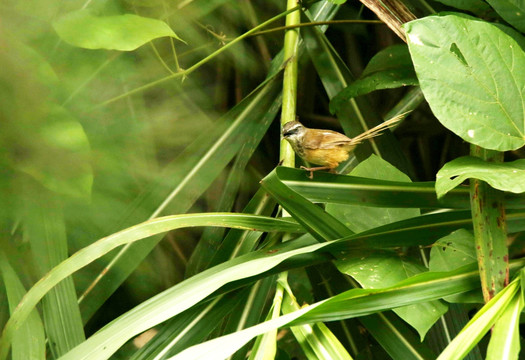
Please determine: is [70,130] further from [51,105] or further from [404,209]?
[404,209]

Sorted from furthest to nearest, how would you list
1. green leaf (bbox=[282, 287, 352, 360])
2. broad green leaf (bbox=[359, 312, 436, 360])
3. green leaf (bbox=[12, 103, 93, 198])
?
1. broad green leaf (bbox=[359, 312, 436, 360])
2. green leaf (bbox=[282, 287, 352, 360])
3. green leaf (bbox=[12, 103, 93, 198])

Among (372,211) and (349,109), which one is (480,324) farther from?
(349,109)

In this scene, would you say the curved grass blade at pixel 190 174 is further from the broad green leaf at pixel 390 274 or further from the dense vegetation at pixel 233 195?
the broad green leaf at pixel 390 274

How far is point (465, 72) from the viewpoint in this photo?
2.29 ft

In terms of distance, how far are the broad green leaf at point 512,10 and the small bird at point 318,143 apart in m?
0.22

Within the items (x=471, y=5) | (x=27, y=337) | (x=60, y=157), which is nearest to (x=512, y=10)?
(x=471, y=5)

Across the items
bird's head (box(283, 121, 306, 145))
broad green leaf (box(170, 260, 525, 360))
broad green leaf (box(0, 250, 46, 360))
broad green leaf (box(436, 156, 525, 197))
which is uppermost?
bird's head (box(283, 121, 306, 145))

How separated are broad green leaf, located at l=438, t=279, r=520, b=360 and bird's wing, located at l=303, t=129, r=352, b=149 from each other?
41 centimetres

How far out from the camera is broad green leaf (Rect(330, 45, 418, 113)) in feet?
3.27

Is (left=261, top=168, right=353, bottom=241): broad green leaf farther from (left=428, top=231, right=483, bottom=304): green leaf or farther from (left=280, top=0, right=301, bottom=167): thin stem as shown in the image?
(left=280, top=0, right=301, bottom=167): thin stem

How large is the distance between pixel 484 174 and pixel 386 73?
1.35 feet

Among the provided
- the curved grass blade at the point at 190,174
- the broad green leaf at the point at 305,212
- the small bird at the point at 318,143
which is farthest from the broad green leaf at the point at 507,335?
the curved grass blade at the point at 190,174

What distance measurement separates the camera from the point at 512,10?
89 centimetres

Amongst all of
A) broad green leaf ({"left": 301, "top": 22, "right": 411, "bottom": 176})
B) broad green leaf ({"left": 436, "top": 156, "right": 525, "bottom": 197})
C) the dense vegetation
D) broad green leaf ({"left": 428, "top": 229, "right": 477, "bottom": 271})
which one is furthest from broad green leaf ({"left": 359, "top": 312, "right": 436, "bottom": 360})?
broad green leaf ({"left": 301, "top": 22, "right": 411, "bottom": 176})
